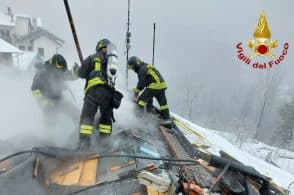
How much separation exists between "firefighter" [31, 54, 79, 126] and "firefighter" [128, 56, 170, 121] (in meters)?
1.47

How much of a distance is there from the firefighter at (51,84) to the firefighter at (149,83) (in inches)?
57.7

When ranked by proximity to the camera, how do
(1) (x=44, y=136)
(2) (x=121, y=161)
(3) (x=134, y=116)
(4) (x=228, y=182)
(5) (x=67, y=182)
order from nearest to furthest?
(4) (x=228, y=182) → (5) (x=67, y=182) → (2) (x=121, y=161) → (1) (x=44, y=136) → (3) (x=134, y=116)

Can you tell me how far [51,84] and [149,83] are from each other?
2092 mm

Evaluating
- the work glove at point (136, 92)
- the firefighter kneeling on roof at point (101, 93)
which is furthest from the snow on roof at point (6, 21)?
the firefighter kneeling on roof at point (101, 93)

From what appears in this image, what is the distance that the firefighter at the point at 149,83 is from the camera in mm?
7328

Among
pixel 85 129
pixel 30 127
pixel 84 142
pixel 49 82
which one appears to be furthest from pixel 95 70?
pixel 30 127

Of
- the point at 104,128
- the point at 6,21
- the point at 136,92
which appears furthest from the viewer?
the point at 6,21

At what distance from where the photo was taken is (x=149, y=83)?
746 cm

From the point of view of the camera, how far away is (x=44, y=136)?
21.0ft

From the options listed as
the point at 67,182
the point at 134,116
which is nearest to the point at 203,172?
the point at 67,182

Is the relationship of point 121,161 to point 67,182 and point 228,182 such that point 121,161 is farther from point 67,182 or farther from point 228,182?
point 228,182

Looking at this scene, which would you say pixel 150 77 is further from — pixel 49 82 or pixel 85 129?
pixel 85 129

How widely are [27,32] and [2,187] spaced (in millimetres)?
32195

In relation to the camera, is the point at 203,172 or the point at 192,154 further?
the point at 192,154
